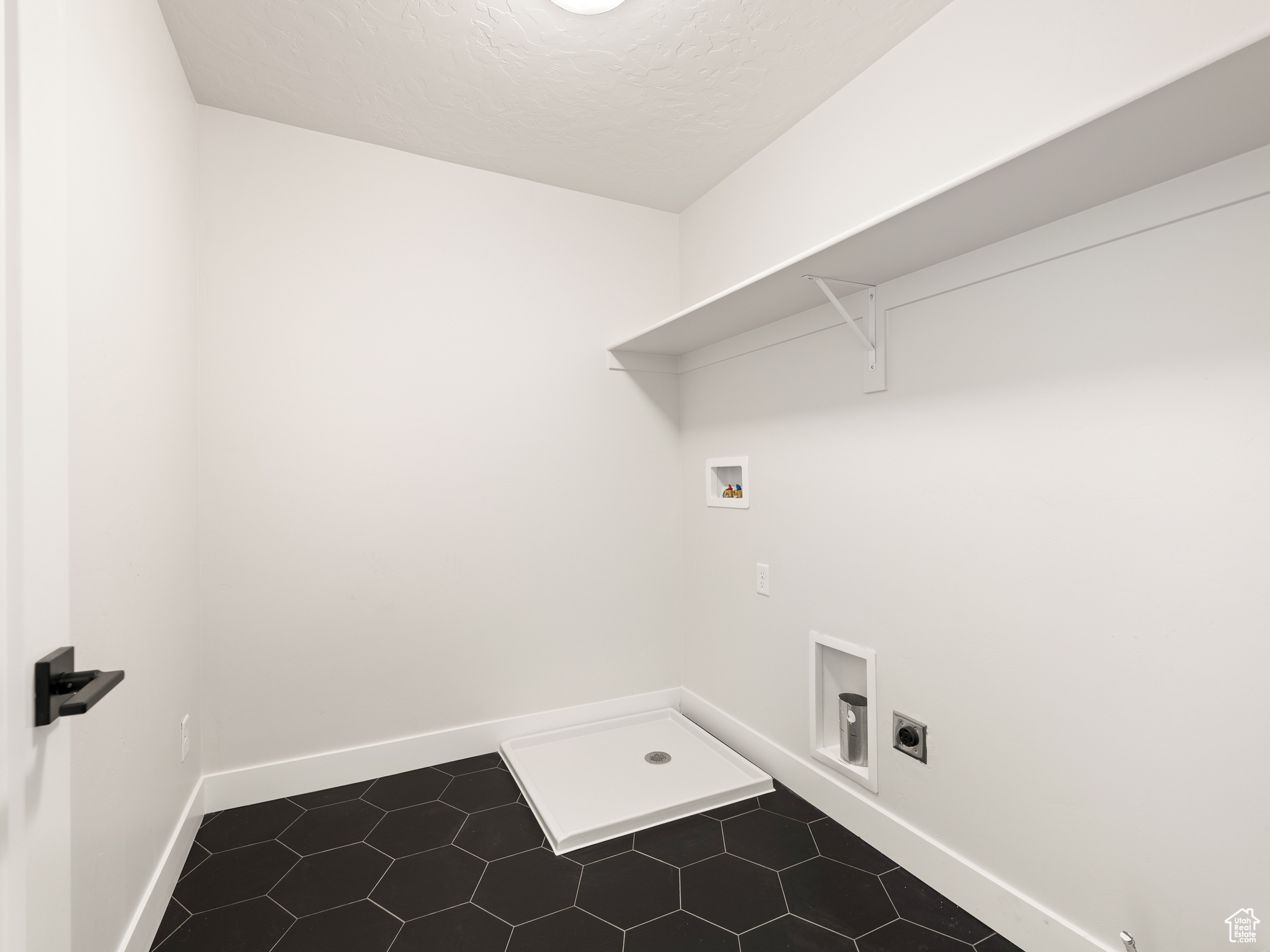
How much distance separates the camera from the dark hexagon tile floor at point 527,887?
1498mm

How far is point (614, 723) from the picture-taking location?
2.66 metres

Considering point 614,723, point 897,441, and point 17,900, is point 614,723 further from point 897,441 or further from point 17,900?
point 17,900

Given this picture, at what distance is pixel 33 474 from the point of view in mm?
739

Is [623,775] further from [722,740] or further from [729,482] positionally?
[729,482]

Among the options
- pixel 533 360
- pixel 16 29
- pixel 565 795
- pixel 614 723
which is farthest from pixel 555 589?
pixel 16 29

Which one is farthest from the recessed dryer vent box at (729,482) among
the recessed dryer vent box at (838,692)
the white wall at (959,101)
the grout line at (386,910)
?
the grout line at (386,910)

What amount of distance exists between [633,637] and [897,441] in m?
1.53

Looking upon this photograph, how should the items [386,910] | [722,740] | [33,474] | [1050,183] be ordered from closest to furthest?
[33,474], [1050,183], [386,910], [722,740]

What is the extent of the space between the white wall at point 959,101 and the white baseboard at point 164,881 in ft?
7.47

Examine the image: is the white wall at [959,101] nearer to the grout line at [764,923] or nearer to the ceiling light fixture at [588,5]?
the ceiling light fixture at [588,5]

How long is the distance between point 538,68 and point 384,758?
246cm

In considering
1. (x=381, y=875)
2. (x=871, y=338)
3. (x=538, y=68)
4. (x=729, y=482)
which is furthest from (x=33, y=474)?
(x=729, y=482)

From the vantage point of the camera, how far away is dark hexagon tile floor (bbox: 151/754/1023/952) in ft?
4.91

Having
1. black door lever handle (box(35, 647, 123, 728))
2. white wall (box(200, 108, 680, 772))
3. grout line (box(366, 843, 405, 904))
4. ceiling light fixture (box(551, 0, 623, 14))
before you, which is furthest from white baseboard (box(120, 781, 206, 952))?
ceiling light fixture (box(551, 0, 623, 14))
